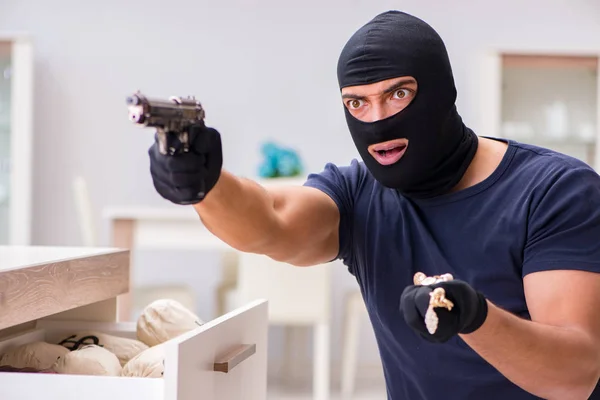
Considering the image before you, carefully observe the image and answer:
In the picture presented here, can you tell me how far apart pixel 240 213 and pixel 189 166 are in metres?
0.20

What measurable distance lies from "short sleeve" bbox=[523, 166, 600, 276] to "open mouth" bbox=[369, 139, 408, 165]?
20cm

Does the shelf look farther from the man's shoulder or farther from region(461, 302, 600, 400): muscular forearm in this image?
region(461, 302, 600, 400): muscular forearm

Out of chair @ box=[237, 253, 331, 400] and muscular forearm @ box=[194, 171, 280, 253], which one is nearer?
muscular forearm @ box=[194, 171, 280, 253]

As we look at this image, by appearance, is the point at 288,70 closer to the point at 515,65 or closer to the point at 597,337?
the point at 515,65

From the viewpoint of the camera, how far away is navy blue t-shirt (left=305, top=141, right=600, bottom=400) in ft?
3.79

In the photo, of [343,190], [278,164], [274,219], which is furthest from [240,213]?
[278,164]

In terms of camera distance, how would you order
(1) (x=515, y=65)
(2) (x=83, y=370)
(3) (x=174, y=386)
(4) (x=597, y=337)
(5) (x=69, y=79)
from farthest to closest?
(5) (x=69, y=79), (1) (x=515, y=65), (2) (x=83, y=370), (4) (x=597, y=337), (3) (x=174, y=386)

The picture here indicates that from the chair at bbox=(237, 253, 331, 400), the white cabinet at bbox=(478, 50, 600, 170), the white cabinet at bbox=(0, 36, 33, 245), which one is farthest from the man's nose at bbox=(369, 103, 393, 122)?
the white cabinet at bbox=(0, 36, 33, 245)

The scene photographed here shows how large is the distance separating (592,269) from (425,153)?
0.30 m

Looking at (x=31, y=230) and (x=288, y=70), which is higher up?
(x=288, y=70)

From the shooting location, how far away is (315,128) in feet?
14.2

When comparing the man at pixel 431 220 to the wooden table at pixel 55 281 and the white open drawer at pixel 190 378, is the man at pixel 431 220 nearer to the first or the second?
the white open drawer at pixel 190 378

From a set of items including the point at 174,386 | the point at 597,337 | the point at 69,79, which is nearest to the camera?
the point at 174,386

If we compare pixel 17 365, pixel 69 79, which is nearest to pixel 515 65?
pixel 69 79
